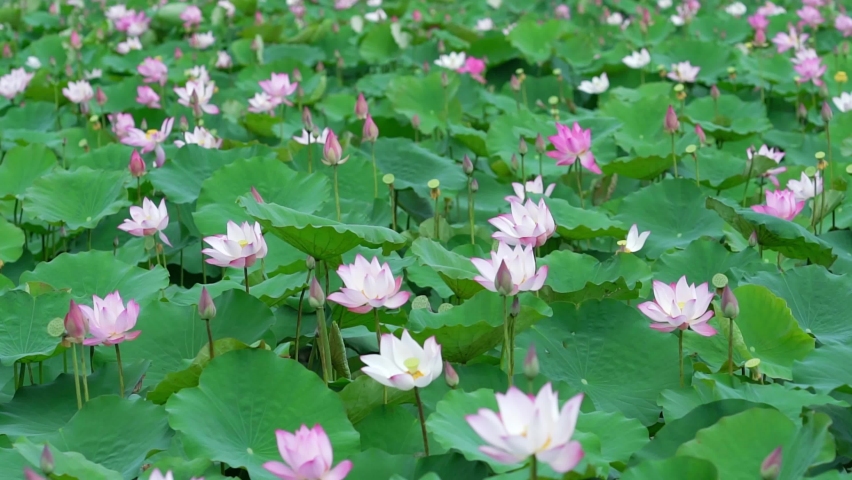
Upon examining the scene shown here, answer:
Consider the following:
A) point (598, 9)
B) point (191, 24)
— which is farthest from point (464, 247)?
point (598, 9)

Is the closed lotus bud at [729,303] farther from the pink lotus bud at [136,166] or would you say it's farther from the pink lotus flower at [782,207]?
the pink lotus bud at [136,166]

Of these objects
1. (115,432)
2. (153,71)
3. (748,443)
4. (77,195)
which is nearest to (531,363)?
(748,443)

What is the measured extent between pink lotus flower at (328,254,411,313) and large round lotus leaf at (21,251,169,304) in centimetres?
63

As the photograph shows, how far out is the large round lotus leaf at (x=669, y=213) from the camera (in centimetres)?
245

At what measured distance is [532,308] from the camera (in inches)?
65.3

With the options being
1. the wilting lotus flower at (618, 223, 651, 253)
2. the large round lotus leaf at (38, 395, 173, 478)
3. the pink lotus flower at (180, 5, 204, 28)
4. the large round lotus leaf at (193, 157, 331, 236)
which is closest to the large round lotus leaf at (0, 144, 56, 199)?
the large round lotus leaf at (193, 157, 331, 236)

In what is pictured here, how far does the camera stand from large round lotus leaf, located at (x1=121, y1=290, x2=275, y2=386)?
1.81m

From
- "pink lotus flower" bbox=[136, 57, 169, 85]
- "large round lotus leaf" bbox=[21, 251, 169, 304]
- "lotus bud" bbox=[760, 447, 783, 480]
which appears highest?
"lotus bud" bbox=[760, 447, 783, 480]

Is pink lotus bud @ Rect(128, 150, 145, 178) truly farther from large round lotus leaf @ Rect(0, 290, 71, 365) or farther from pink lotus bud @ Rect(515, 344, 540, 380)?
pink lotus bud @ Rect(515, 344, 540, 380)

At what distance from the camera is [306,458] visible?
3.76 ft

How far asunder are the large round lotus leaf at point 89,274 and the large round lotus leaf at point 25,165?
2.82 ft

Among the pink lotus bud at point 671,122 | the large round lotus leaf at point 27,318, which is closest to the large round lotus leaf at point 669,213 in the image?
the pink lotus bud at point 671,122

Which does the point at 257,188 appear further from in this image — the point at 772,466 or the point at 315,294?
the point at 772,466

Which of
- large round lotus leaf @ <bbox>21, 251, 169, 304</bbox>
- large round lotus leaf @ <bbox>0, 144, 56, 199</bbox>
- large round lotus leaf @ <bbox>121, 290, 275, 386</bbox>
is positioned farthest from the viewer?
large round lotus leaf @ <bbox>0, 144, 56, 199</bbox>
